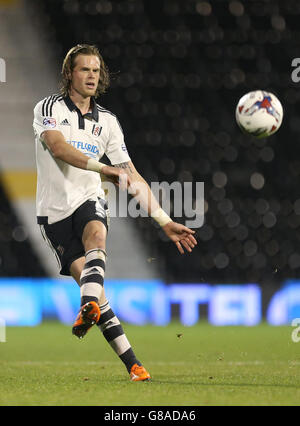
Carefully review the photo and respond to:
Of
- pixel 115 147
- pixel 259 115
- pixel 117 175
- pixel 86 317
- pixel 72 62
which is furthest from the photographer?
pixel 259 115

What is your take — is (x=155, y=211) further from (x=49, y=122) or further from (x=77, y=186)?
(x=49, y=122)

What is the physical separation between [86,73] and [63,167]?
517 mm

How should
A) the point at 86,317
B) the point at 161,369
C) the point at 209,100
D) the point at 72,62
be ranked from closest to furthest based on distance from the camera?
1. the point at 86,317
2. the point at 72,62
3. the point at 161,369
4. the point at 209,100

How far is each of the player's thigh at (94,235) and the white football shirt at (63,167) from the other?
16cm

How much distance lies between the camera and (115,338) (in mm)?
4168

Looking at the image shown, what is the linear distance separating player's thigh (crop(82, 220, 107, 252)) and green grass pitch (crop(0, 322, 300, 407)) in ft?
2.32

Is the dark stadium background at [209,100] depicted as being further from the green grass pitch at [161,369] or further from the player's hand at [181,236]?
the player's hand at [181,236]

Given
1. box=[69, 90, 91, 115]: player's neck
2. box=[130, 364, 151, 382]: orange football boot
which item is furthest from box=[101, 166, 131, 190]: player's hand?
box=[130, 364, 151, 382]: orange football boot

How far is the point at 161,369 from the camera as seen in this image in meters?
5.01

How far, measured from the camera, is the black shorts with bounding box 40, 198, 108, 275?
4133 mm

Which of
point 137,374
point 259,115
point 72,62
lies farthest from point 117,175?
point 259,115

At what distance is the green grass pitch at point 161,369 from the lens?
3447 millimetres
